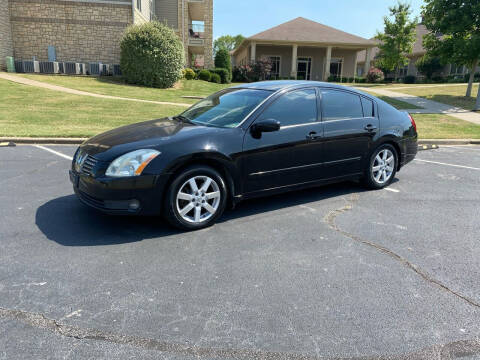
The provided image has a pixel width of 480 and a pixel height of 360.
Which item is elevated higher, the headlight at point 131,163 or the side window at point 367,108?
the side window at point 367,108

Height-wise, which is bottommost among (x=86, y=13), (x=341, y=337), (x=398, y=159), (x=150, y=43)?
(x=341, y=337)

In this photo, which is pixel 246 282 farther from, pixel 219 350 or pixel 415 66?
pixel 415 66

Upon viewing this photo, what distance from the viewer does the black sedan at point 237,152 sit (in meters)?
3.93

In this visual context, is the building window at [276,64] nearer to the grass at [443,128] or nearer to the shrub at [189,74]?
the shrub at [189,74]

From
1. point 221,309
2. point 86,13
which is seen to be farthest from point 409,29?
point 221,309

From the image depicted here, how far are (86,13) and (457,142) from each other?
23098 millimetres

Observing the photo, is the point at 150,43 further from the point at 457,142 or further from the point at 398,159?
the point at 398,159

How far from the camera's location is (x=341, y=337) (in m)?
2.53

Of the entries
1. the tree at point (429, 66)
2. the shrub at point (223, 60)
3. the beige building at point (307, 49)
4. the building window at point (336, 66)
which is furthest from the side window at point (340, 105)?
the tree at point (429, 66)

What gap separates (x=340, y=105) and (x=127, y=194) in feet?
10.5

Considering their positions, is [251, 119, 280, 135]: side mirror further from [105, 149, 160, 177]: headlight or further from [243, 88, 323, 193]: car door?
[105, 149, 160, 177]: headlight

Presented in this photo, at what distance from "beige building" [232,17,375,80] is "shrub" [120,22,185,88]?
14.8 m

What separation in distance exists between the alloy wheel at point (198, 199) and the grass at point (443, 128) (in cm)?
846

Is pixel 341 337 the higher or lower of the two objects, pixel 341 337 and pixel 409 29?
the lower
